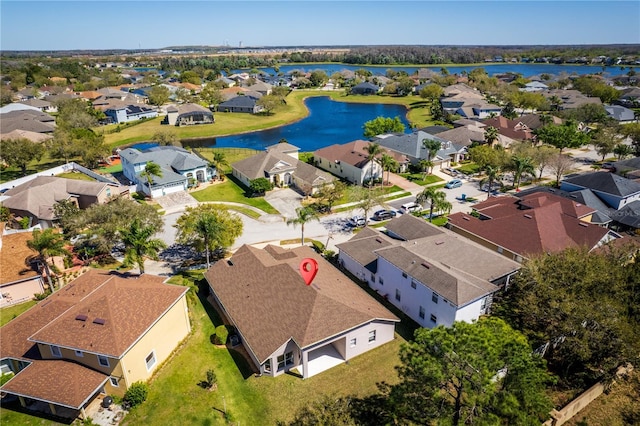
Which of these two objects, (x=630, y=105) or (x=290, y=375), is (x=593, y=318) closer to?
(x=290, y=375)

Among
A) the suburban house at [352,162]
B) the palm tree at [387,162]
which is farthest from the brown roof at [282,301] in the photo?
the suburban house at [352,162]

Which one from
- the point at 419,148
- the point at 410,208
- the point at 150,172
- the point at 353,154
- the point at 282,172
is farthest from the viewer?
the point at 419,148

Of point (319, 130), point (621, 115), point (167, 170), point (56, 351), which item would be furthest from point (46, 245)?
point (621, 115)

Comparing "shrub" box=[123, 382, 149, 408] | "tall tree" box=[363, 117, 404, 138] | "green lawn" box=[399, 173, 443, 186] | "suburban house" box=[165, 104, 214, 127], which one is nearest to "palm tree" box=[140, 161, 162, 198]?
"shrub" box=[123, 382, 149, 408]

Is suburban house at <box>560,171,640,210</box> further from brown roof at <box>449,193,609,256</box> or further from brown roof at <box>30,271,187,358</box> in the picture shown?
brown roof at <box>30,271,187,358</box>

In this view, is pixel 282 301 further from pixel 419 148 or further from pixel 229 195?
pixel 419 148

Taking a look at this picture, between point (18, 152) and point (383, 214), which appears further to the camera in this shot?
point (18, 152)
